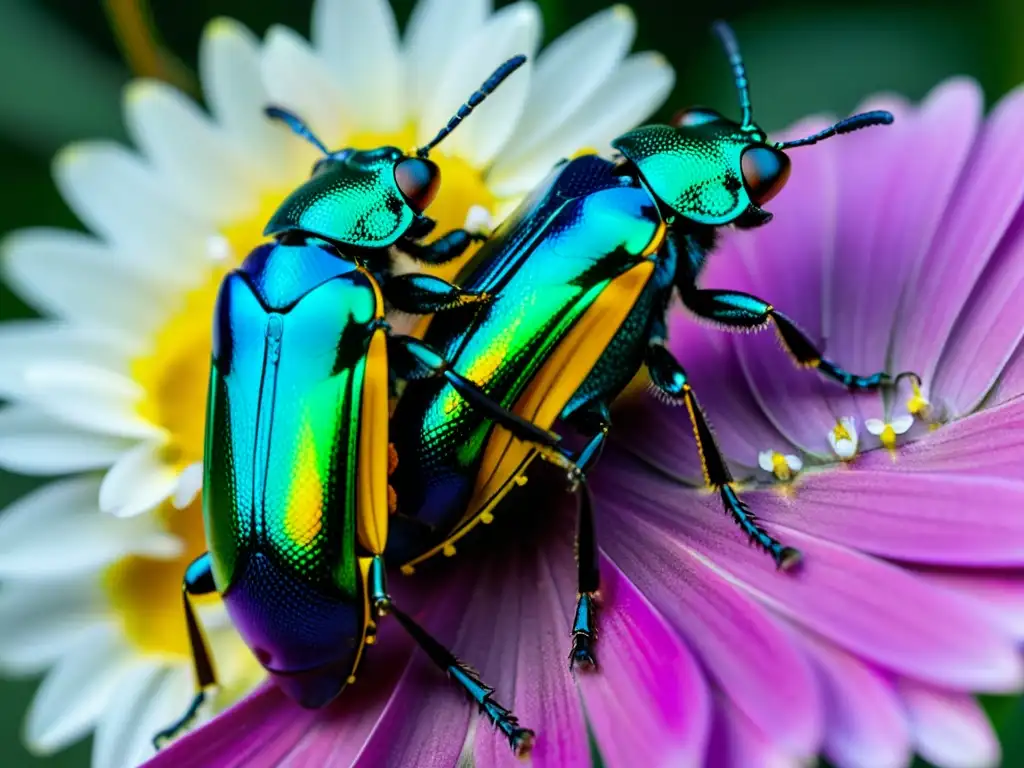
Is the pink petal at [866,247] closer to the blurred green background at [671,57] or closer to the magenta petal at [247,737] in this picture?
the blurred green background at [671,57]

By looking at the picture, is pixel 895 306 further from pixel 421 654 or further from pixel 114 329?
pixel 114 329

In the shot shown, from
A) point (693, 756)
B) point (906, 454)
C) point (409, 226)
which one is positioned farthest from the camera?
point (409, 226)

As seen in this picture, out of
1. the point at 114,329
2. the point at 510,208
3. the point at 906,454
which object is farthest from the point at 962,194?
the point at 114,329

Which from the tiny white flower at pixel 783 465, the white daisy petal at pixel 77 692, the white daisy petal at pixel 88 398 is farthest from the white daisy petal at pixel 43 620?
the tiny white flower at pixel 783 465

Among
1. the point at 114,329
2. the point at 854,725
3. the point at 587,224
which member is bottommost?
the point at 854,725

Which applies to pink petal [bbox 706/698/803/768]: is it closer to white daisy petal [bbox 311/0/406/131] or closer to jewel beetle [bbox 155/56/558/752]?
jewel beetle [bbox 155/56/558/752]

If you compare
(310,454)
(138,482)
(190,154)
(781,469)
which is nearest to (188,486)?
(138,482)

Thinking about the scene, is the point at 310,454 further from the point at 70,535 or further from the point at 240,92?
the point at 240,92
